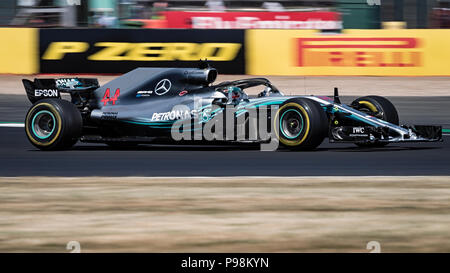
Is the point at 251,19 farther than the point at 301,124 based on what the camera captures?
Yes

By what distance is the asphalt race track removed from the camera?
9445 mm

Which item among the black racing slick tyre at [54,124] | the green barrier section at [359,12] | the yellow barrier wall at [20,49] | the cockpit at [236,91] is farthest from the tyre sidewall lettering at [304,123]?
the green barrier section at [359,12]

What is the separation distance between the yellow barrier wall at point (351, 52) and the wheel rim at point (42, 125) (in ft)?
33.2

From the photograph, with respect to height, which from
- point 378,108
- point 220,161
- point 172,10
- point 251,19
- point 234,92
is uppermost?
point 172,10

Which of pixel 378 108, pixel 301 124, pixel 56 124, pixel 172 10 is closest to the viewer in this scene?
pixel 301 124

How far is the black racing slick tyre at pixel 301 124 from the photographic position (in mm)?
10258

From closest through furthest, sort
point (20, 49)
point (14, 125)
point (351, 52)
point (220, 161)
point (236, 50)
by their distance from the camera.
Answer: point (220, 161) → point (14, 125) → point (351, 52) → point (236, 50) → point (20, 49)

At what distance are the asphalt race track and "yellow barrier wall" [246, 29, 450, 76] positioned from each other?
8.17m

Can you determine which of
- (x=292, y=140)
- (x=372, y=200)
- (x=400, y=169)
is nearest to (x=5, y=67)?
(x=292, y=140)

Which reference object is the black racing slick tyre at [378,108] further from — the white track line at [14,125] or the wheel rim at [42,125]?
the white track line at [14,125]

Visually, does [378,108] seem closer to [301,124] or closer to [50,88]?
[301,124]

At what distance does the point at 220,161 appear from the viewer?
33.7ft

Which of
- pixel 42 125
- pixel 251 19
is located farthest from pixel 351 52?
pixel 42 125

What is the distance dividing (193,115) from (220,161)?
0.88 metres
